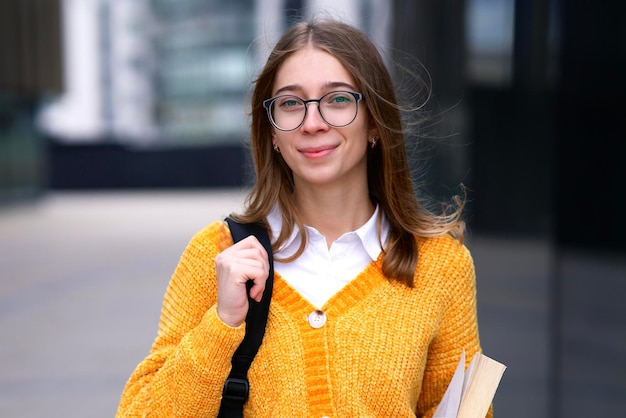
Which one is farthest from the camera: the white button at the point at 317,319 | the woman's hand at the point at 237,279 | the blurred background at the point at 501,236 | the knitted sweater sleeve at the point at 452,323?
the blurred background at the point at 501,236

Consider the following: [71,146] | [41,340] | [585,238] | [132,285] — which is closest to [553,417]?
[585,238]

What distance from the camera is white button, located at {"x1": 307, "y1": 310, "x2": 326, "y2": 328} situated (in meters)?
1.81

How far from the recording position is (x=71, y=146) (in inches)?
1346

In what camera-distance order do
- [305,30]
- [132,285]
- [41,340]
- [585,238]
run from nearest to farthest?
[305,30]
[585,238]
[41,340]
[132,285]

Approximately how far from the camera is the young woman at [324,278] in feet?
5.74

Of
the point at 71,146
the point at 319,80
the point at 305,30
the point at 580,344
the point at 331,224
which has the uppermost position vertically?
the point at 305,30

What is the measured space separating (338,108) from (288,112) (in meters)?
0.12

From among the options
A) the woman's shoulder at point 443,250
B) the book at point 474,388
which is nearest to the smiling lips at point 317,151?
the woman's shoulder at point 443,250

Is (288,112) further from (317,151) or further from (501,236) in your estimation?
(501,236)

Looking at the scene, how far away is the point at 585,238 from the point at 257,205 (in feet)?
6.15

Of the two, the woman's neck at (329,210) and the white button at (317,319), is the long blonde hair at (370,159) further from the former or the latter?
the white button at (317,319)

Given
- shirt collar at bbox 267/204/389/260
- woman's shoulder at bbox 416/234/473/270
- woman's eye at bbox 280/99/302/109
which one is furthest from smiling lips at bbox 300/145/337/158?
woman's shoulder at bbox 416/234/473/270

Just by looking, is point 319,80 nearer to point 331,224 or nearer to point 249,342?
point 331,224

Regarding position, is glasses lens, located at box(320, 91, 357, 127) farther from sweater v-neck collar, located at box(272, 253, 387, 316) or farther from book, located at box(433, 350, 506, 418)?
book, located at box(433, 350, 506, 418)
